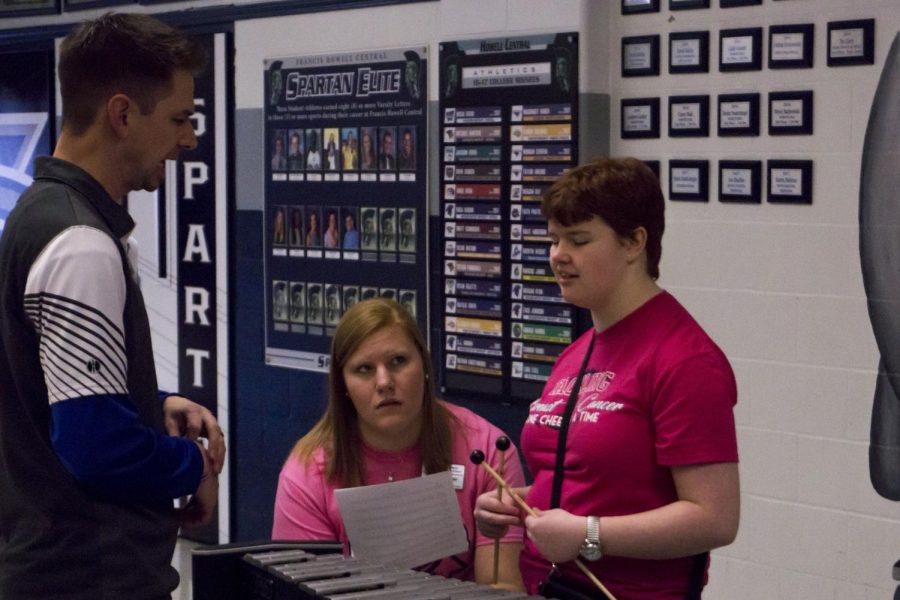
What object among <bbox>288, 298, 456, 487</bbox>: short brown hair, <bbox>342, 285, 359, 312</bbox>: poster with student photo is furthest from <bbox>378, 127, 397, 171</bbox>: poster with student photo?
<bbox>288, 298, 456, 487</bbox>: short brown hair

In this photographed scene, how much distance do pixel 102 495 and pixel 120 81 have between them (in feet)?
2.14

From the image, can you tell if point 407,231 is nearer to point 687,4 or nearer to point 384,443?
point 687,4

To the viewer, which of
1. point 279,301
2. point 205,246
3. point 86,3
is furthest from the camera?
point 86,3

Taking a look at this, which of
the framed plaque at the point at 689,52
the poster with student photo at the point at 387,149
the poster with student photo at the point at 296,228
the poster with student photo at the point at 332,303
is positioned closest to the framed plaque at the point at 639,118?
the framed plaque at the point at 689,52

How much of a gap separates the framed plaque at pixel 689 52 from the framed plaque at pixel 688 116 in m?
0.09

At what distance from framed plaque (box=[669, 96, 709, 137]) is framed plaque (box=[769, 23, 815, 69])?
0.26m

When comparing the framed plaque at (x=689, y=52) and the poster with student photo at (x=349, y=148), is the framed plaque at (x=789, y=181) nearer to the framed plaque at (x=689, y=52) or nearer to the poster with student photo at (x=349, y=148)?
the framed plaque at (x=689, y=52)

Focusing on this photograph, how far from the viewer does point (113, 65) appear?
6.30 feet

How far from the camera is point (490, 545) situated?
8.32 feet

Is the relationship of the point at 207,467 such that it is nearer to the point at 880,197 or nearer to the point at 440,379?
the point at 880,197

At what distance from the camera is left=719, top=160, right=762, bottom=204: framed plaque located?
3.54 m

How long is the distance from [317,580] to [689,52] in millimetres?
2364

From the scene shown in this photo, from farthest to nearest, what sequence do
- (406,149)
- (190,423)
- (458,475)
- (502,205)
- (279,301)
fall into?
(279,301) < (406,149) < (502,205) < (458,475) < (190,423)

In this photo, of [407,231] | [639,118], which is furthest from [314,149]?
[639,118]
